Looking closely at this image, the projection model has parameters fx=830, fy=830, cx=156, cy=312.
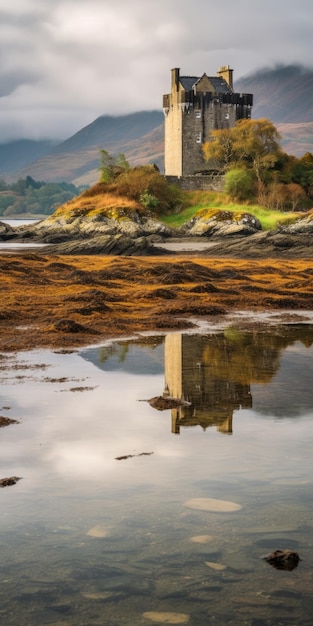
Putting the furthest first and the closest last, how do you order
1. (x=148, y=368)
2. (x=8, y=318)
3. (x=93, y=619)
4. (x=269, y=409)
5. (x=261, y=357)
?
(x=8, y=318), (x=261, y=357), (x=148, y=368), (x=269, y=409), (x=93, y=619)

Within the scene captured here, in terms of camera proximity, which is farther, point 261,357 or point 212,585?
point 261,357

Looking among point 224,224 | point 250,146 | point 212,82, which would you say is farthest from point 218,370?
point 212,82

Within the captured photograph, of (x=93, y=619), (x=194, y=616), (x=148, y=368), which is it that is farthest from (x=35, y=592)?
(x=148, y=368)

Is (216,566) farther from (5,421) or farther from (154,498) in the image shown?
(5,421)

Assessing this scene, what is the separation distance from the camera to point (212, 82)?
113 metres

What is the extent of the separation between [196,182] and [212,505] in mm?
98995

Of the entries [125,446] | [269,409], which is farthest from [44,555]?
[269,409]

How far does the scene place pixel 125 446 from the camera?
430 inches

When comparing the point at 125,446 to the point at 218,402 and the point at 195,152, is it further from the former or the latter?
the point at 195,152

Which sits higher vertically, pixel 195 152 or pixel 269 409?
pixel 195 152

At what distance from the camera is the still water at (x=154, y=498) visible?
21.3 ft

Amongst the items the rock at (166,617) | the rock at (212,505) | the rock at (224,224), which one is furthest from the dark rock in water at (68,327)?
the rock at (224,224)

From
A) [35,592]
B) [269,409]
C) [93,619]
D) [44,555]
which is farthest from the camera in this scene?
[269,409]

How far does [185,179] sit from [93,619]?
101963 millimetres
